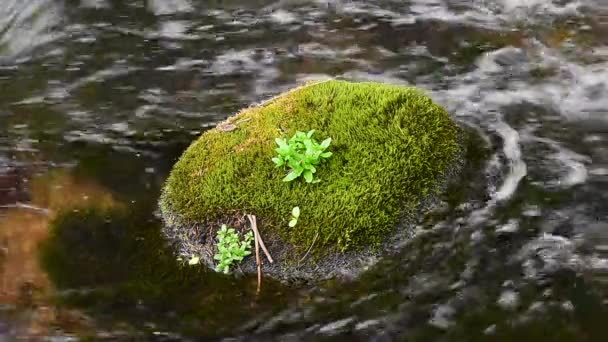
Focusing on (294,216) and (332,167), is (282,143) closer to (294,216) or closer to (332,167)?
(332,167)

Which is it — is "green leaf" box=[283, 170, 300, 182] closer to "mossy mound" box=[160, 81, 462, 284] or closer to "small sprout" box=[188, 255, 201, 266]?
"mossy mound" box=[160, 81, 462, 284]

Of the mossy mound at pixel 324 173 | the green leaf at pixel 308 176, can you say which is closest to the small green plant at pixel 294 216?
the mossy mound at pixel 324 173

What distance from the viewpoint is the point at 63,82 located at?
6910 millimetres

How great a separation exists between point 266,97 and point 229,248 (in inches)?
86.7

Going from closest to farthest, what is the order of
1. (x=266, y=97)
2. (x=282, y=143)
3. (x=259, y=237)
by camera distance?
(x=259, y=237), (x=282, y=143), (x=266, y=97)

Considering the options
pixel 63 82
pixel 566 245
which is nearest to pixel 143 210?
pixel 63 82

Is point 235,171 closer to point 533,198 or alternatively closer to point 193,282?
point 193,282

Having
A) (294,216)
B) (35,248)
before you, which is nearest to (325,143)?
(294,216)

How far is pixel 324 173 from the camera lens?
192 inches

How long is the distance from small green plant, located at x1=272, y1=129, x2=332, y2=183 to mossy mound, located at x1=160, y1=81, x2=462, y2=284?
83 mm

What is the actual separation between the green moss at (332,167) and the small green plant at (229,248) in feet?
0.48

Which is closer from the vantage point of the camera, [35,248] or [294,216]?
[294,216]

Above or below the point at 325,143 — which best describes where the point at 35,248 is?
below

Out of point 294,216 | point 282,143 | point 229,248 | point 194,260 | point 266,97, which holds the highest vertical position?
point 282,143
